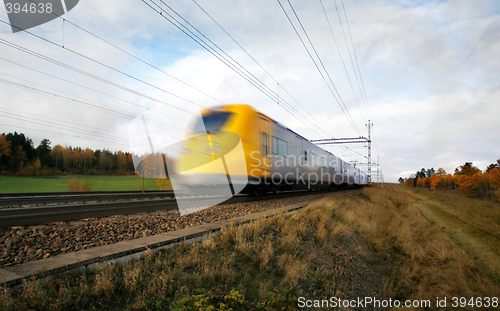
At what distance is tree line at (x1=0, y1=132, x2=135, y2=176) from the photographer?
3922 centimetres

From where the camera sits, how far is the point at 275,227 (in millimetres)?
6168

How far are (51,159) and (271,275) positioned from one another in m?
55.9

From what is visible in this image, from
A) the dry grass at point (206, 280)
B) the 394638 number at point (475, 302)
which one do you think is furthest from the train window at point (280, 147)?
the 394638 number at point (475, 302)

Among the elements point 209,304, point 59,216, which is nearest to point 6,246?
point 59,216

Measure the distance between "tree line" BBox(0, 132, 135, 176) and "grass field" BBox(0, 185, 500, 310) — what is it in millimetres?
35414

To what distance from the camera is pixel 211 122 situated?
10.4 metres

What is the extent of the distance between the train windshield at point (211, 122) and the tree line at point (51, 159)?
29.9 m

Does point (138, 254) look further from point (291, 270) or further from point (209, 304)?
point (291, 270)

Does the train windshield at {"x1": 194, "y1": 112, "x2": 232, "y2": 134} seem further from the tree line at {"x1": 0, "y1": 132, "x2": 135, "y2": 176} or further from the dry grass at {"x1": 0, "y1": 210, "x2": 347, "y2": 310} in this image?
the tree line at {"x1": 0, "y1": 132, "x2": 135, "y2": 176}

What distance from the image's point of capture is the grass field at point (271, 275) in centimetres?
270

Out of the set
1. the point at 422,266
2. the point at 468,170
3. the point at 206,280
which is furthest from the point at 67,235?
the point at 468,170

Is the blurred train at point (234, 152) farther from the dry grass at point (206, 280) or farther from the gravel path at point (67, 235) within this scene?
the dry grass at point (206, 280)

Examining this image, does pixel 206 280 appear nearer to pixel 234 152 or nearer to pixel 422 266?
pixel 422 266

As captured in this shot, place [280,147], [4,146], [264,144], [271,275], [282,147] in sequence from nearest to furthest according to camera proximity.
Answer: [271,275], [264,144], [280,147], [282,147], [4,146]
